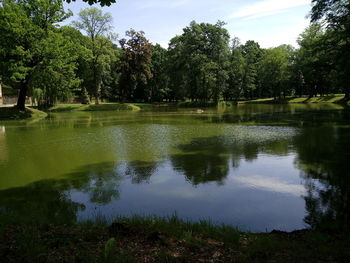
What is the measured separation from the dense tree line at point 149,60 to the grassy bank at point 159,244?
2423 cm

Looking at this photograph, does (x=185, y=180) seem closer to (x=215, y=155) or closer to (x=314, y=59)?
(x=215, y=155)

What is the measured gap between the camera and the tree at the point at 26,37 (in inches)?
1350

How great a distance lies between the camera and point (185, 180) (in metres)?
10.7

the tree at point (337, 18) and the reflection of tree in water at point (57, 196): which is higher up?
the tree at point (337, 18)

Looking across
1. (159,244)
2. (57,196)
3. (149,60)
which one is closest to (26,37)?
(149,60)

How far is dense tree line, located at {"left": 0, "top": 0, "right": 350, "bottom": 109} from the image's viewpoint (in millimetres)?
35094

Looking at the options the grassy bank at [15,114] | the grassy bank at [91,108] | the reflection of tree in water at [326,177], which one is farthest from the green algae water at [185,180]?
the grassy bank at [91,108]

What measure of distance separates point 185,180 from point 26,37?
33289 mm

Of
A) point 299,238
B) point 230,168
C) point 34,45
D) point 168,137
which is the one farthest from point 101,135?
point 34,45

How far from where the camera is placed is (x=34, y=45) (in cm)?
3625

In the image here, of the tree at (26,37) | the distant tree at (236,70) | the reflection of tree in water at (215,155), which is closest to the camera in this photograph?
the reflection of tree in water at (215,155)

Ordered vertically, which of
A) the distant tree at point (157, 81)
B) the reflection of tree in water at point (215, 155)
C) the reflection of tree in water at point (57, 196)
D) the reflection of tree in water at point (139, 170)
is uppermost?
the distant tree at point (157, 81)

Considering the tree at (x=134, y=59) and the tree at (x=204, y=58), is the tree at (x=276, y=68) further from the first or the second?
the tree at (x=134, y=59)

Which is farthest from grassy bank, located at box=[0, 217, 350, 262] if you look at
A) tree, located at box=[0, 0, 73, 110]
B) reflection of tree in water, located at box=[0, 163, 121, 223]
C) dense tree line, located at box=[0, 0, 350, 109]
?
tree, located at box=[0, 0, 73, 110]
